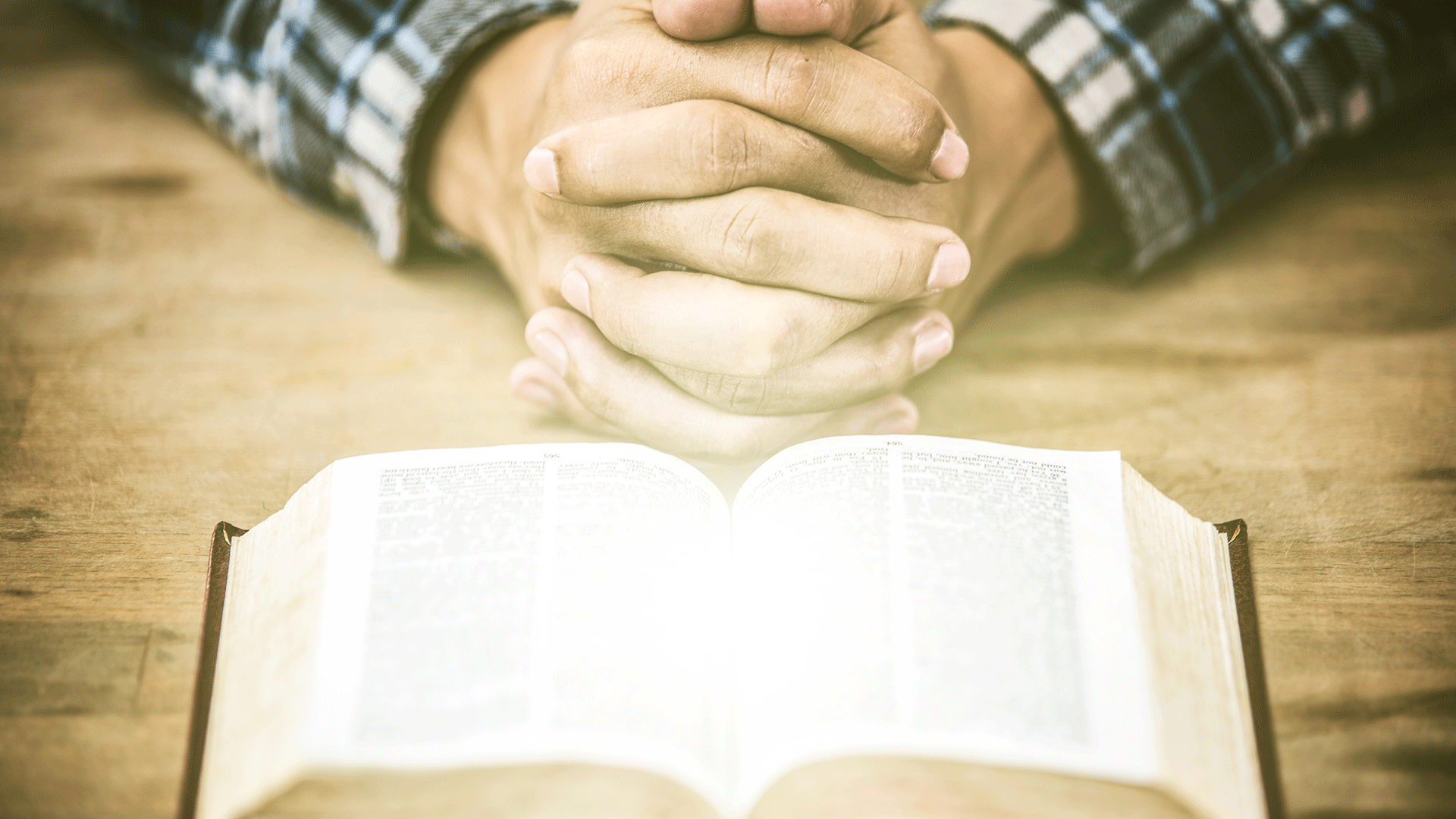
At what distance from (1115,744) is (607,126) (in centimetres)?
50

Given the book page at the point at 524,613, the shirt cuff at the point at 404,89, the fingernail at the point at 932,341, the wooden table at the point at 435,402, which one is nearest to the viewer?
the book page at the point at 524,613

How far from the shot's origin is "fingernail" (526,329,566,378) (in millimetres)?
673

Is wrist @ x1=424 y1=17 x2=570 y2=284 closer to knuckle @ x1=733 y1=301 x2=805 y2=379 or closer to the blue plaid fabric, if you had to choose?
the blue plaid fabric

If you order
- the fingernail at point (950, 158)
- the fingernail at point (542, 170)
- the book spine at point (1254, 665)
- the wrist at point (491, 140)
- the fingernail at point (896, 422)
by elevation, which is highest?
the wrist at point (491, 140)

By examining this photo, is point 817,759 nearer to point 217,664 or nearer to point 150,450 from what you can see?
point 217,664

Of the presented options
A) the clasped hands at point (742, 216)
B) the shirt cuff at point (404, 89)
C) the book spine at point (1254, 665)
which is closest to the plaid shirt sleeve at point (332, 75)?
the shirt cuff at point (404, 89)

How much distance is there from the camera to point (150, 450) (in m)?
0.70

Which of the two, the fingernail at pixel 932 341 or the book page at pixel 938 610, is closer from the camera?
the book page at pixel 938 610

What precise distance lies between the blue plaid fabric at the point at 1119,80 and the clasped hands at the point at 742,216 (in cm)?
15

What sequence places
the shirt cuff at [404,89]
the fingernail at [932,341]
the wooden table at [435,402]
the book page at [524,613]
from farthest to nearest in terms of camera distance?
1. the shirt cuff at [404,89]
2. the fingernail at [932,341]
3. the wooden table at [435,402]
4. the book page at [524,613]

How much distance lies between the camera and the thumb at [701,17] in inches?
22.8

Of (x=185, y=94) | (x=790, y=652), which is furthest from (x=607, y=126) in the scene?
(x=185, y=94)

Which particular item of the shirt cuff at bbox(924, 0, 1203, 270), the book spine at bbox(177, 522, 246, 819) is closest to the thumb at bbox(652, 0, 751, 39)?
the shirt cuff at bbox(924, 0, 1203, 270)

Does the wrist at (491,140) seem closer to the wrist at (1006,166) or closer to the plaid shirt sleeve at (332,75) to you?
the plaid shirt sleeve at (332,75)
